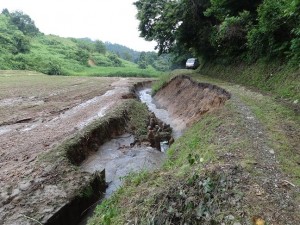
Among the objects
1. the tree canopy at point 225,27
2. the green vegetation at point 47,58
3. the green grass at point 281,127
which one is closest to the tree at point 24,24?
the green vegetation at point 47,58

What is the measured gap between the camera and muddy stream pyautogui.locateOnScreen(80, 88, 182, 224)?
837 centimetres

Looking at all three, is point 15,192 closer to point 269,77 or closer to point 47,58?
point 269,77

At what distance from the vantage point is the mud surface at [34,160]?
600 centimetres

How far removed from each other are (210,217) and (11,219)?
12.9ft

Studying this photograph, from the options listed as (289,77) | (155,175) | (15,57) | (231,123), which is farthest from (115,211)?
(15,57)

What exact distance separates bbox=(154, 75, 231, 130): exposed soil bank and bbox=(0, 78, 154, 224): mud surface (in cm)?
380

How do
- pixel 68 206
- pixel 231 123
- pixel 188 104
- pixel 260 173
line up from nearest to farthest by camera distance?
pixel 260 173 < pixel 68 206 < pixel 231 123 < pixel 188 104

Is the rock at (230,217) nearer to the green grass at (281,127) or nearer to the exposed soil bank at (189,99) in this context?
the green grass at (281,127)

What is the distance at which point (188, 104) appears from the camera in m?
15.5

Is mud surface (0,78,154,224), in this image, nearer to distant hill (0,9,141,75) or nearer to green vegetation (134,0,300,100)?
green vegetation (134,0,300,100)

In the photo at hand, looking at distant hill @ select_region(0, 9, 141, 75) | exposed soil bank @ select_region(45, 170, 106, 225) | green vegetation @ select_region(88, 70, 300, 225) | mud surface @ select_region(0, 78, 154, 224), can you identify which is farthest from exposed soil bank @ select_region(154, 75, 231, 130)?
distant hill @ select_region(0, 9, 141, 75)

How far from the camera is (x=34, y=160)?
7957 mm

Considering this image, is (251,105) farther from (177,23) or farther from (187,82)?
(177,23)

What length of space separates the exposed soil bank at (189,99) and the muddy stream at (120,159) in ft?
7.52
